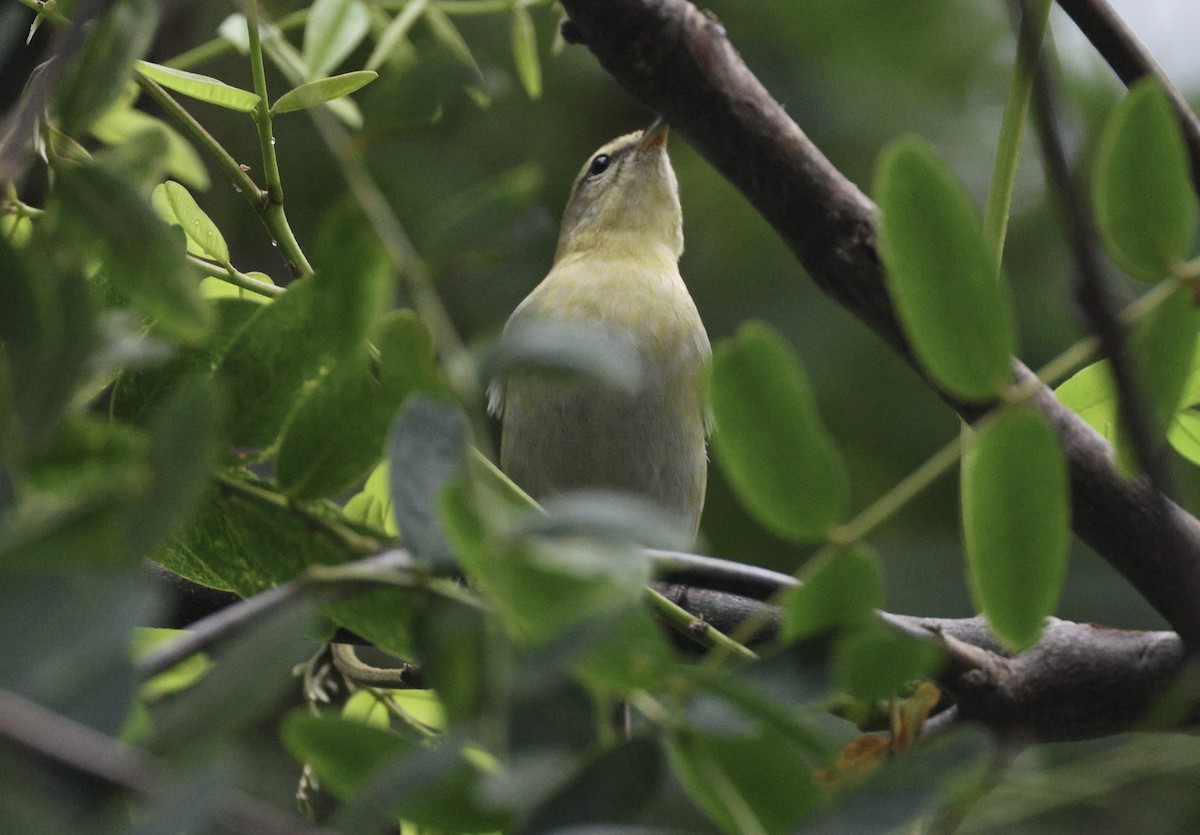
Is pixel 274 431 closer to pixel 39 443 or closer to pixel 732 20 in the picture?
pixel 39 443

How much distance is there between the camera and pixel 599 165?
3834mm

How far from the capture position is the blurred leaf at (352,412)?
769 mm

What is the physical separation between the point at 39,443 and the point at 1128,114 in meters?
0.68

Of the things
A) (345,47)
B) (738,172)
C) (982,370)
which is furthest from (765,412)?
(738,172)

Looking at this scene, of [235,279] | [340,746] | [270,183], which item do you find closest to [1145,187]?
[340,746]

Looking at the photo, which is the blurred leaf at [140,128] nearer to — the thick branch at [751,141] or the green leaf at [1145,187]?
the thick branch at [751,141]

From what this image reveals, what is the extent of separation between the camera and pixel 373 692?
64.9 inches

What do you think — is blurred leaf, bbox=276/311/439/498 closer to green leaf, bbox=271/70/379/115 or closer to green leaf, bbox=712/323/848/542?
green leaf, bbox=712/323/848/542

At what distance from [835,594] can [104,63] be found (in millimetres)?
547

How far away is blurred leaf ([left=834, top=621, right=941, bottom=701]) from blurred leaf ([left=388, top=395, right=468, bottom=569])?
222 millimetres

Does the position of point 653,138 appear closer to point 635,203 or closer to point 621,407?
point 635,203

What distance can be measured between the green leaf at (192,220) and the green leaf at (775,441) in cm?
71

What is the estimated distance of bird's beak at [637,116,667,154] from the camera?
3.59 meters

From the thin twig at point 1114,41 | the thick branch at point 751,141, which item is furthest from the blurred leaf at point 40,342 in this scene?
the thin twig at point 1114,41
